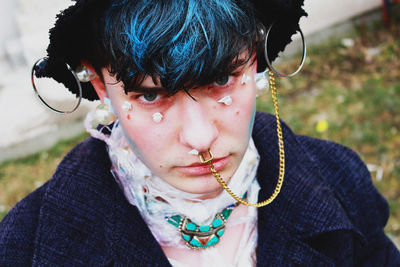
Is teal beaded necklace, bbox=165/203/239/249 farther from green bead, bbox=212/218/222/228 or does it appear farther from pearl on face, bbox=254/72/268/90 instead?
pearl on face, bbox=254/72/268/90

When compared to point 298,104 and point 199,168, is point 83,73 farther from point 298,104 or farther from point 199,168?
point 298,104

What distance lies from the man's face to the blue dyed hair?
0.25ft

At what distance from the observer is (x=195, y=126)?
1.44 meters

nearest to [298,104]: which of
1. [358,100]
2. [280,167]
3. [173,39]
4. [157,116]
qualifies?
[358,100]

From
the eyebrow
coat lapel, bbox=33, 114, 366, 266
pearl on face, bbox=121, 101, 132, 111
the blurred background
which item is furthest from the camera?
the blurred background

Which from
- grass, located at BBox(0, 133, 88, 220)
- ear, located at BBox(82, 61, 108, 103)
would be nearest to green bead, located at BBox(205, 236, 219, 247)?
ear, located at BBox(82, 61, 108, 103)

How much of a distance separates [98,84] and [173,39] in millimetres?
528

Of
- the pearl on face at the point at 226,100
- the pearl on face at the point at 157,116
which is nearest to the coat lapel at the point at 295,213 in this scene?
the pearl on face at the point at 226,100

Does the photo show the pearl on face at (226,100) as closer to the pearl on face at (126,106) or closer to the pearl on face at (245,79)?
the pearl on face at (245,79)

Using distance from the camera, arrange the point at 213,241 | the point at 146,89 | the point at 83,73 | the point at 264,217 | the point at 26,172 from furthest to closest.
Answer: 1. the point at 26,172
2. the point at 264,217
3. the point at 213,241
4. the point at 83,73
5. the point at 146,89

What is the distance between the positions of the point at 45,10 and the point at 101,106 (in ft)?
12.4

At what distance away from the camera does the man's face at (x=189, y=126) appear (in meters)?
1.45

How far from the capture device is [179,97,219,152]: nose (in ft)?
4.73

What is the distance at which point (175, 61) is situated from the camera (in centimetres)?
132
